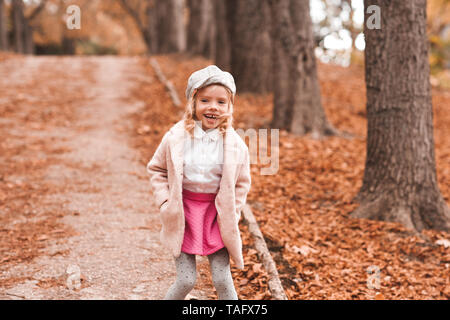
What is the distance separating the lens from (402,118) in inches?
213

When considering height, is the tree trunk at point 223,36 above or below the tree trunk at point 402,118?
above

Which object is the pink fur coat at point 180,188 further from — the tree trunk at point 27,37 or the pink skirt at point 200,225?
the tree trunk at point 27,37

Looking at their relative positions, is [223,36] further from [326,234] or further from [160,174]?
[160,174]

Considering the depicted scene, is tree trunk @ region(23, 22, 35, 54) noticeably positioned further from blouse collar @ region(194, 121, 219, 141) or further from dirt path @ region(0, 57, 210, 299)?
blouse collar @ region(194, 121, 219, 141)

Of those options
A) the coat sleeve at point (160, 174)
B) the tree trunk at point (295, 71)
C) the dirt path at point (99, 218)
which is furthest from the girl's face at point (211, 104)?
the tree trunk at point (295, 71)

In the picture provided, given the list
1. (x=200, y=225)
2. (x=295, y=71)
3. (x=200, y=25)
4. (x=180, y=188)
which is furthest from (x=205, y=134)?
(x=200, y=25)

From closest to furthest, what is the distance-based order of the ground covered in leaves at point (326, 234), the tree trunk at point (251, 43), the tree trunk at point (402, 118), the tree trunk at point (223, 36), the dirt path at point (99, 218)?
the dirt path at point (99, 218) → the ground covered in leaves at point (326, 234) → the tree trunk at point (402, 118) → the tree trunk at point (251, 43) → the tree trunk at point (223, 36)

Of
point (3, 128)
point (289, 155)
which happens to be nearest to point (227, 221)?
point (289, 155)

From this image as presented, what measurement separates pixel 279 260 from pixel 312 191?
1.94 meters

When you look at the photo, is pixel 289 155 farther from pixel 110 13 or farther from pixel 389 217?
pixel 110 13

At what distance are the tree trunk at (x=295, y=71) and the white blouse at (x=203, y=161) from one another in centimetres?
545

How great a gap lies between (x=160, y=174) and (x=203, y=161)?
325 mm

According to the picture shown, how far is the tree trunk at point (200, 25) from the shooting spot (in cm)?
1524

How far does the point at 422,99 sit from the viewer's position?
5.43m
